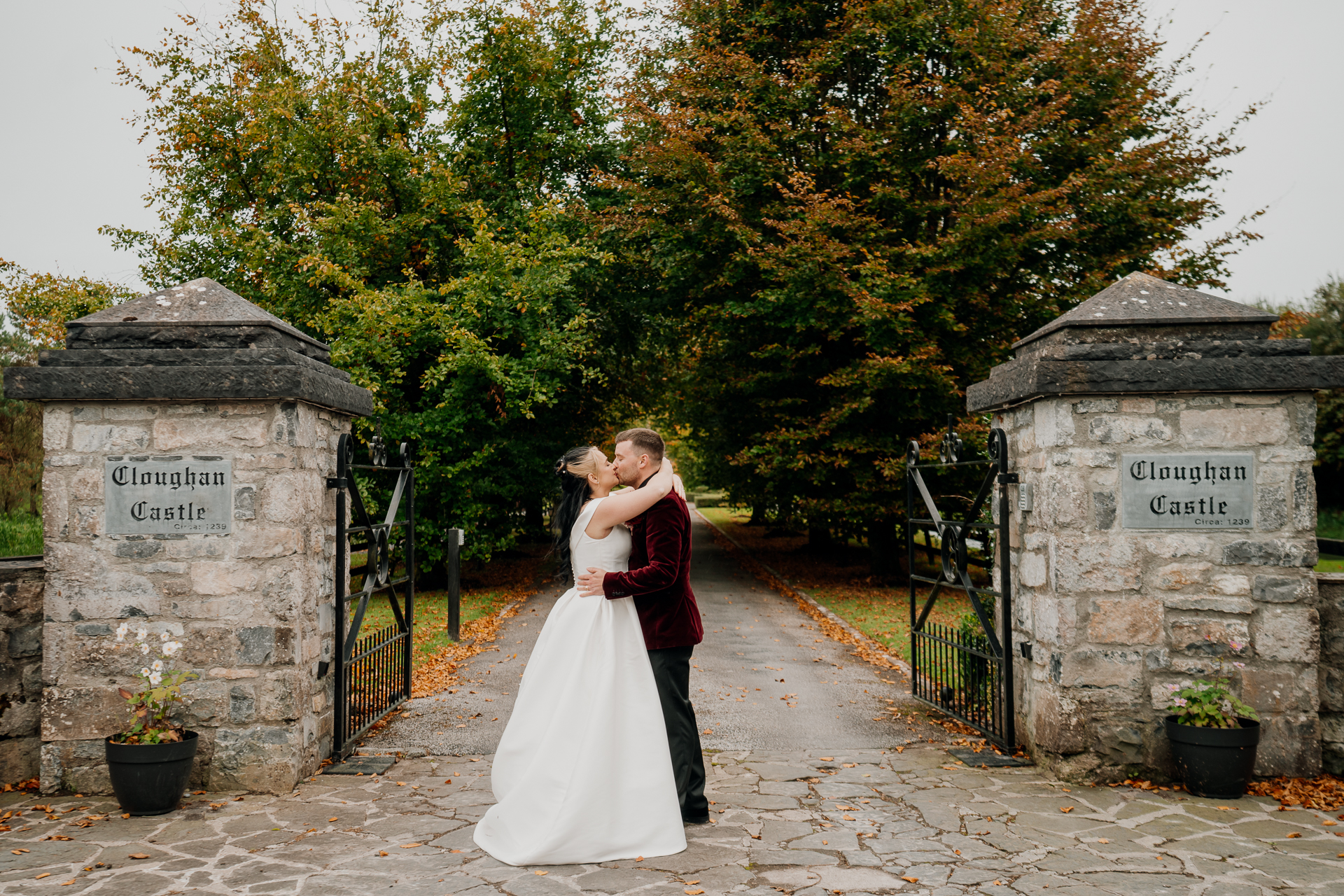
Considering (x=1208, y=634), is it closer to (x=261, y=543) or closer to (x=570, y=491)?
(x=570, y=491)

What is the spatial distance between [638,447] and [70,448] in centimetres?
345

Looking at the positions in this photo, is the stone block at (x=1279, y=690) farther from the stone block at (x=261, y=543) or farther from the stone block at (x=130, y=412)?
the stone block at (x=130, y=412)

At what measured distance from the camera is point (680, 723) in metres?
4.59

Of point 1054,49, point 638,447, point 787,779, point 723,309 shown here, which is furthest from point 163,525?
point 1054,49

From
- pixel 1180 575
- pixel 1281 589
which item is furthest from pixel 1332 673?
pixel 1180 575

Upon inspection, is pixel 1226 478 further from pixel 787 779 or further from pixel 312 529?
pixel 312 529

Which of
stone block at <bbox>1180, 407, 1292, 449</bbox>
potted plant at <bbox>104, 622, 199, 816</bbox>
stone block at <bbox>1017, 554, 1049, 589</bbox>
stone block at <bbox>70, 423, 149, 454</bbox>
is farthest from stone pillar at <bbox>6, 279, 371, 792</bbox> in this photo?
stone block at <bbox>1180, 407, 1292, 449</bbox>

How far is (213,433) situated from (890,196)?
10.7m

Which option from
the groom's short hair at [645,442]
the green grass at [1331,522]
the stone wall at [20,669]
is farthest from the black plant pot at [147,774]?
the green grass at [1331,522]

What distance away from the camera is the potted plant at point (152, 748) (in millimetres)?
4625

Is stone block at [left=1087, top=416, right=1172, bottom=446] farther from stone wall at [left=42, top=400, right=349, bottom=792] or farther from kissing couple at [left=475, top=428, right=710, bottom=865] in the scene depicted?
stone wall at [left=42, top=400, right=349, bottom=792]

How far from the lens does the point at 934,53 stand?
570 inches

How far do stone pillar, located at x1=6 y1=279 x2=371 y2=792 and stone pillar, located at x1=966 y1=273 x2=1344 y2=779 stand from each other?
472 cm

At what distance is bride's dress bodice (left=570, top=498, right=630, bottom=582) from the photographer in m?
4.53
